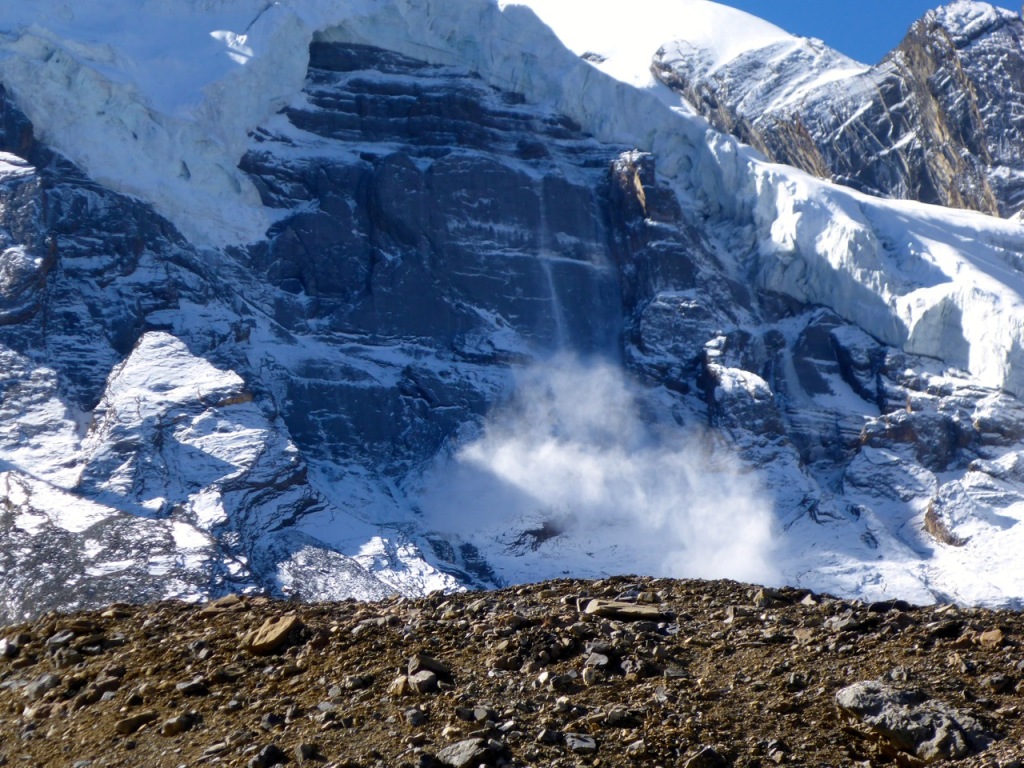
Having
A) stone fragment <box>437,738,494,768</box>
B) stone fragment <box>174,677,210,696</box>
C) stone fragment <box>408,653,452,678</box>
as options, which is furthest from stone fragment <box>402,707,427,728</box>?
stone fragment <box>174,677,210,696</box>

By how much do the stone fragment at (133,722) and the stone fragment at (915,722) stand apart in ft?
20.8

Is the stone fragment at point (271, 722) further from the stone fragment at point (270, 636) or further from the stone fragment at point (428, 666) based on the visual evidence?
the stone fragment at point (270, 636)

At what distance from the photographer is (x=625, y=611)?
17406 millimetres

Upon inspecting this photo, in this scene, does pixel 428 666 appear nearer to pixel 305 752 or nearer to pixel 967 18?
pixel 305 752

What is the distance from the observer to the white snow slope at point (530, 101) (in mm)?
122500

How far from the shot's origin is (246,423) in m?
110

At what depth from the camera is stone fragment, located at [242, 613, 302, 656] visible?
54.6 feet

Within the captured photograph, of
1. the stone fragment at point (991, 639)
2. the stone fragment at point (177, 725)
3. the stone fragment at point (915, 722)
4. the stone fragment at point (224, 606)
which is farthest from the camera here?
the stone fragment at point (224, 606)

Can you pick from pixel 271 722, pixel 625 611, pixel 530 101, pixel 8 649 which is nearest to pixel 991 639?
pixel 625 611

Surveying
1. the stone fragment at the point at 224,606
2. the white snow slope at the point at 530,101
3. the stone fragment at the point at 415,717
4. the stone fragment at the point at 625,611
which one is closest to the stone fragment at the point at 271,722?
the stone fragment at the point at 415,717

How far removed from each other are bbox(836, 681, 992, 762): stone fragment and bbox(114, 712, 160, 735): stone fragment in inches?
249

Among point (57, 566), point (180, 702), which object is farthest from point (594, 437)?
point (180, 702)

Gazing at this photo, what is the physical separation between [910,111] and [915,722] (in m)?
136

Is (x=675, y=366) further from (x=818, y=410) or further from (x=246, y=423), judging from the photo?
(x=246, y=423)
